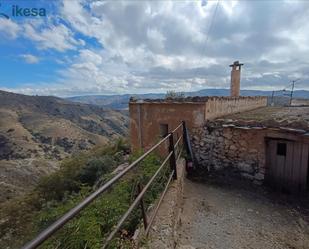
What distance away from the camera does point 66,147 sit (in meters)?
70.8

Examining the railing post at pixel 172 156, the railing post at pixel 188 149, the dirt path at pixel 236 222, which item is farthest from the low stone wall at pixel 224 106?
the railing post at pixel 172 156

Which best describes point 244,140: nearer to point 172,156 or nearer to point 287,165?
point 287,165

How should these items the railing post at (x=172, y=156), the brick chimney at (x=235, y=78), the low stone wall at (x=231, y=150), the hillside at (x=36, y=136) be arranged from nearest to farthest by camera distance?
the railing post at (x=172, y=156), the low stone wall at (x=231, y=150), the brick chimney at (x=235, y=78), the hillside at (x=36, y=136)

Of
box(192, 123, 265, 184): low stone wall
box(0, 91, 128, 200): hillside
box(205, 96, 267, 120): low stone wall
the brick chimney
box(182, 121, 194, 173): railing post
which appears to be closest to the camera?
box(192, 123, 265, 184): low stone wall

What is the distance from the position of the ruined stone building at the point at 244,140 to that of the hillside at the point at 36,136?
17530mm

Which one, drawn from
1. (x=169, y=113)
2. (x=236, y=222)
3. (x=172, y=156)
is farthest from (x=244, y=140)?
(x=172, y=156)

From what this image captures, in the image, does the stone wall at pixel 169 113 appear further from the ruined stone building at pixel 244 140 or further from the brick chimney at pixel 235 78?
the brick chimney at pixel 235 78

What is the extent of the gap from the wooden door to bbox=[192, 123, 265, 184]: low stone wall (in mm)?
218

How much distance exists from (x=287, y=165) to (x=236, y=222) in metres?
2.86

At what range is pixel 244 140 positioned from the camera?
6863mm

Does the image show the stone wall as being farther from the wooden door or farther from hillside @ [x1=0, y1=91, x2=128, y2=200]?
hillside @ [x1=0, y1=91, x2=128, y2=200]

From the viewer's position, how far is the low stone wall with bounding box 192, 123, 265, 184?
669 cm

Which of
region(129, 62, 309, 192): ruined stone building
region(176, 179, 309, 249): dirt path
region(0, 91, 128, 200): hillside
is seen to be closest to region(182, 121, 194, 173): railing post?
region(129, 62, 309, 192): ruined stone building

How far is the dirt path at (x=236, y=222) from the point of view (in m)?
3.78
